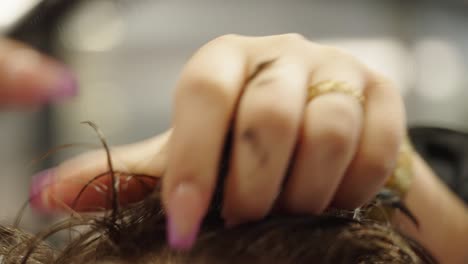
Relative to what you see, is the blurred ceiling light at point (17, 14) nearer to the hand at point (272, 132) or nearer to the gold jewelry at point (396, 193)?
the hand at point (272, 132)

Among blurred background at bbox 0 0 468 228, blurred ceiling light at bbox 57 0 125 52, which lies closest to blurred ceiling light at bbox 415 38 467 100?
blurred background at bbox 0 0 468 228

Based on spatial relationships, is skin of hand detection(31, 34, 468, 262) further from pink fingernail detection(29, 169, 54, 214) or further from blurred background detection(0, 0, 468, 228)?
pink fingernail detection(29, 169, 54, 214)

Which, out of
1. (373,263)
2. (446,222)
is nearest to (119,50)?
(446,222)

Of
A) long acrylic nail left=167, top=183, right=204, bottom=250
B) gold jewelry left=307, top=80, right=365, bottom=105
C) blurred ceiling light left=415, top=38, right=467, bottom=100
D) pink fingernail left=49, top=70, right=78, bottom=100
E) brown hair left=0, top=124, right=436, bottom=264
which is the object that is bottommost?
blurred ceiling light left=415, top=38, right=467, bottom=100

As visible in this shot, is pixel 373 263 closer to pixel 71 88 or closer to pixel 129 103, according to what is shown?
pixel 71 88

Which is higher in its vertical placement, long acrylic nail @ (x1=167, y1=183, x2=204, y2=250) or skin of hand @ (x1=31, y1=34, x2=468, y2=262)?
skin of hand @ (x1=31, y1=34, x2=468, y2=262)

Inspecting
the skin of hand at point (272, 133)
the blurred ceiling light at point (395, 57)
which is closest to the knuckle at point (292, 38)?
the skin of hand at point (272, 133)

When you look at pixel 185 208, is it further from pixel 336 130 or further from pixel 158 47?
pixel 158 47
